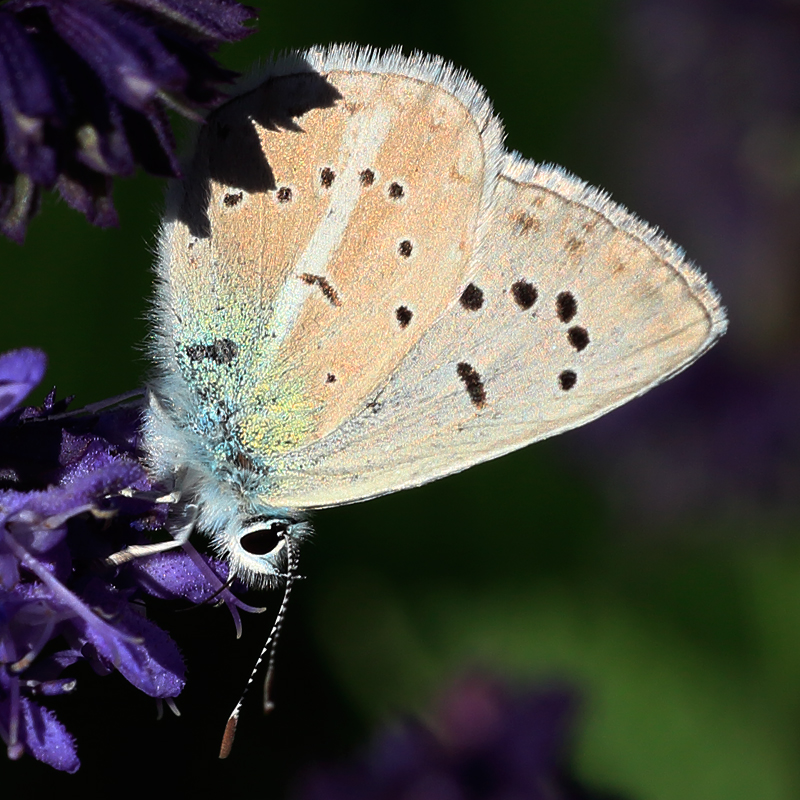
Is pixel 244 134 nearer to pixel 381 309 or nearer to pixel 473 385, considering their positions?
pixel 381 309

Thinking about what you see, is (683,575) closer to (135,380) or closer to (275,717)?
(275,717)

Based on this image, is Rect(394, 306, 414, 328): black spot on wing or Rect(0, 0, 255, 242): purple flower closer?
Rect(0, 0, 255, 242): purple flower

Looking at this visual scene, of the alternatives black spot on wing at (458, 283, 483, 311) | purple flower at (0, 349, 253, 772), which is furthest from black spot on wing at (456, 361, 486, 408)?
purple flower at (0, 349, 253, 772)

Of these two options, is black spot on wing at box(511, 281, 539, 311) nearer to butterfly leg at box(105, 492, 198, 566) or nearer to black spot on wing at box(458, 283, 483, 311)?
black spot on wing at box(458, 283, 483, 311)

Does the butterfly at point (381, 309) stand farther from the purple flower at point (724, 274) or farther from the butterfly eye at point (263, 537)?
the purple flower at point (724, 274)

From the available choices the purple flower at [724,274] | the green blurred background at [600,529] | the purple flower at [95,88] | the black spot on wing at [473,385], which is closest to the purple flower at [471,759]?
the green blurred background at [600,529]

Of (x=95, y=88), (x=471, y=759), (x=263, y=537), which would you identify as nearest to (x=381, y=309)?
(x=263, y=537)
